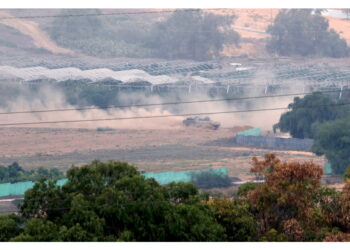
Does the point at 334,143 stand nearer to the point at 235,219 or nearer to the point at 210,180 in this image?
the point at 210,180

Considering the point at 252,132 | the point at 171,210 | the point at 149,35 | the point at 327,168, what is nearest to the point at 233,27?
the point at 149,35

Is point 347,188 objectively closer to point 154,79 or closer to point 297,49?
point 154,79

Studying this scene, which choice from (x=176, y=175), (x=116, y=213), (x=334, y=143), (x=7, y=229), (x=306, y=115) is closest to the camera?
(x=7, y=229)

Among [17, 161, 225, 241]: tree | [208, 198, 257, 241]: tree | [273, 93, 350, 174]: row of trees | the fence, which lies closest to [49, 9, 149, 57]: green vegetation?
the fence

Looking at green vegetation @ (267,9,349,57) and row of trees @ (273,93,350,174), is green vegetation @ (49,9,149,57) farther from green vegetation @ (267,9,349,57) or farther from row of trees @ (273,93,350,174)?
row of trees @ (273,93,350,174)

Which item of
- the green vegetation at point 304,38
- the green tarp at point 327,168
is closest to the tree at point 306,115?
the green tarp at point 327,168

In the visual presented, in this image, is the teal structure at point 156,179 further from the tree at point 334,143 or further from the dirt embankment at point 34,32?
the dirt embankment at point 34,32
